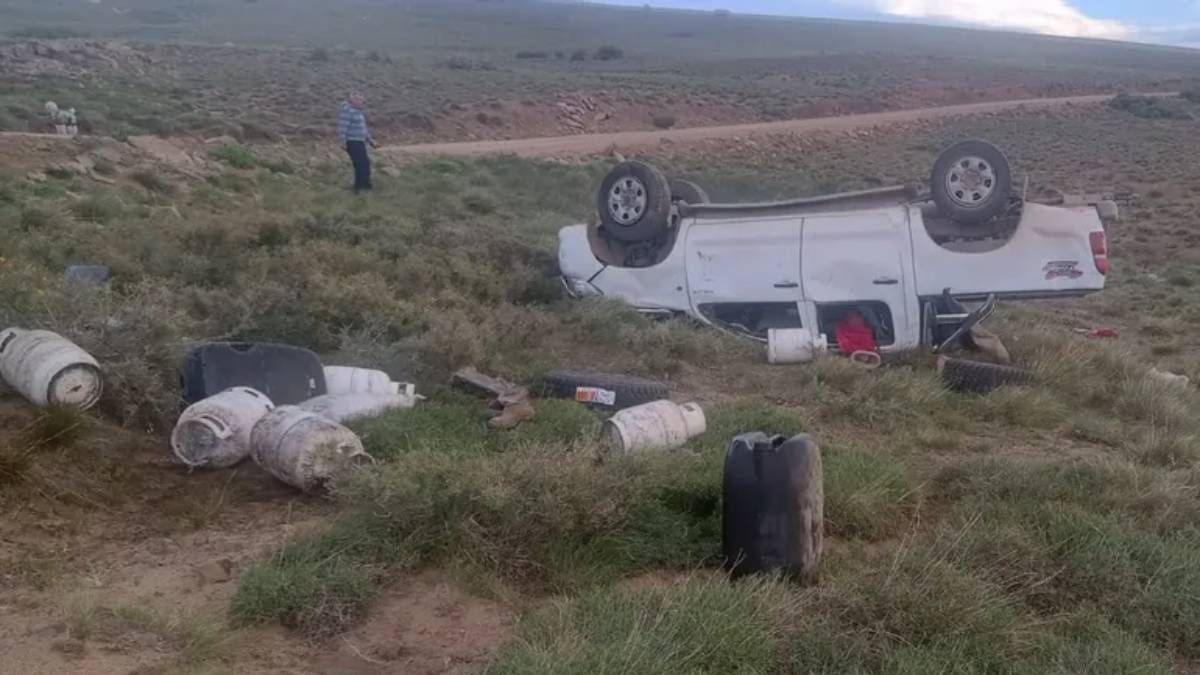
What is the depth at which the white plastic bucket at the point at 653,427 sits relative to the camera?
6.10 metres

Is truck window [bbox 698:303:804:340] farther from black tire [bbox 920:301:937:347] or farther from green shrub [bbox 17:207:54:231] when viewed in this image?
green shrub [bbox 17:207:54:231]

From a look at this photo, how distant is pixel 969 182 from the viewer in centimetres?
912

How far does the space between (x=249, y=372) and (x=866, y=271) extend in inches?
189

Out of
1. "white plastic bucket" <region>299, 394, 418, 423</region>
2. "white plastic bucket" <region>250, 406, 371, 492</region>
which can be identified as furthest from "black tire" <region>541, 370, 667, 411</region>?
"white plastic bucket" <region>250, 406, 371, 492</region>

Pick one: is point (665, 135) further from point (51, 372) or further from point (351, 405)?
point (51, 372)

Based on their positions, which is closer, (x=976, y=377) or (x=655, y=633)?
(x=655, y=633)

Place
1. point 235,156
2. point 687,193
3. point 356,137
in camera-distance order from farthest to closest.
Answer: point 235,156
point 356,137
point 687,193

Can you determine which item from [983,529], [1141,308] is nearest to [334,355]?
[983,529]

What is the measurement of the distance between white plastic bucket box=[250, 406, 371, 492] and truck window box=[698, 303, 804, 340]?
14.4 ft

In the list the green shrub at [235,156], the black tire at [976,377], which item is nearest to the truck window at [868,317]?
the black tire at [976,377]

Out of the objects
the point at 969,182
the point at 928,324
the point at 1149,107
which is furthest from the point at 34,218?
the point at 1149,107

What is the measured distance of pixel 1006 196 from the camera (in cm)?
902

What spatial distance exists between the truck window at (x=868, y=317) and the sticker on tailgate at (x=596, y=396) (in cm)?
257

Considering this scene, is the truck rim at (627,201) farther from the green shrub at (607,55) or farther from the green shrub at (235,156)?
the green shrub at (607,55)
